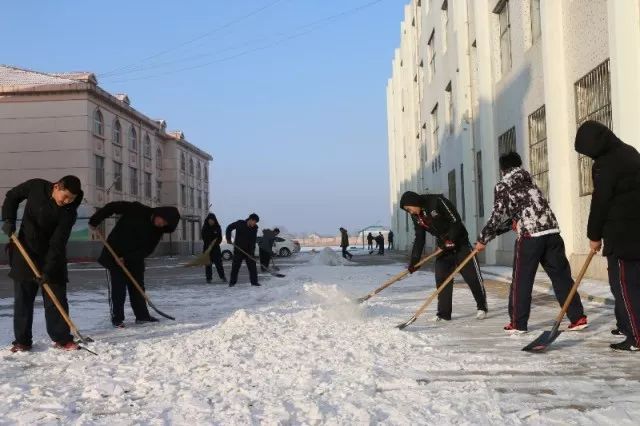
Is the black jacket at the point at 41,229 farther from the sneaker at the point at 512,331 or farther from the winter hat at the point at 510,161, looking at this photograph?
the sneaker at the point at 512,331

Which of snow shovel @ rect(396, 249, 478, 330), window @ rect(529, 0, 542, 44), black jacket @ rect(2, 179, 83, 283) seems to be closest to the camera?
black jacket @ rect(2, 179, 83, 283)

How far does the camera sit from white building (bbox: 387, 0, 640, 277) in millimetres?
10323

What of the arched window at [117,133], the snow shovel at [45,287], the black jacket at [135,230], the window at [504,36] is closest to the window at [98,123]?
the arched window at [117,133]

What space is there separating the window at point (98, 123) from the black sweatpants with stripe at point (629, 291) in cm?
3649

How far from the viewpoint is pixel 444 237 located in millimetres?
7195

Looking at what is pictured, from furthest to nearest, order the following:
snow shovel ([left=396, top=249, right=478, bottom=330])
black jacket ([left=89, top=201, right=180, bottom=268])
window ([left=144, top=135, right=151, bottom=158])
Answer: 1. window ([left=144, top=135, right=151, bottom=158])
2. black jacket ([left=89, top=201, right=180, bottom=268])
3. snow shovel ([left=396, top=249, right=478, bottom=330])

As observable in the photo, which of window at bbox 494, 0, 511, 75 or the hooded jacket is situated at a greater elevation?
window at bbox 494, 0, 511, 75

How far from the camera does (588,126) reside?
522cm

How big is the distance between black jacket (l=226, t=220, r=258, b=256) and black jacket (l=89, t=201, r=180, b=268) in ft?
20.1

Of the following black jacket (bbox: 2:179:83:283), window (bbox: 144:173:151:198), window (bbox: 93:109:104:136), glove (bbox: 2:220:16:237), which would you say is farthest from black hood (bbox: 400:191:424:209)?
window (bbox: 144:173:151:198)

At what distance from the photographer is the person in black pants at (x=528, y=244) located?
6.04m

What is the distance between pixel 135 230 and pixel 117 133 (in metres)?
35.8

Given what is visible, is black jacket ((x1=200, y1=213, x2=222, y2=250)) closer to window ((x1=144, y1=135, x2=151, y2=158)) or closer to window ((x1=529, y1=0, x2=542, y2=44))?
window ((x1=529, y1=0, x2=542, y2=44))

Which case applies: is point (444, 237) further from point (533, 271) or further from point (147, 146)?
point (147, 146)
